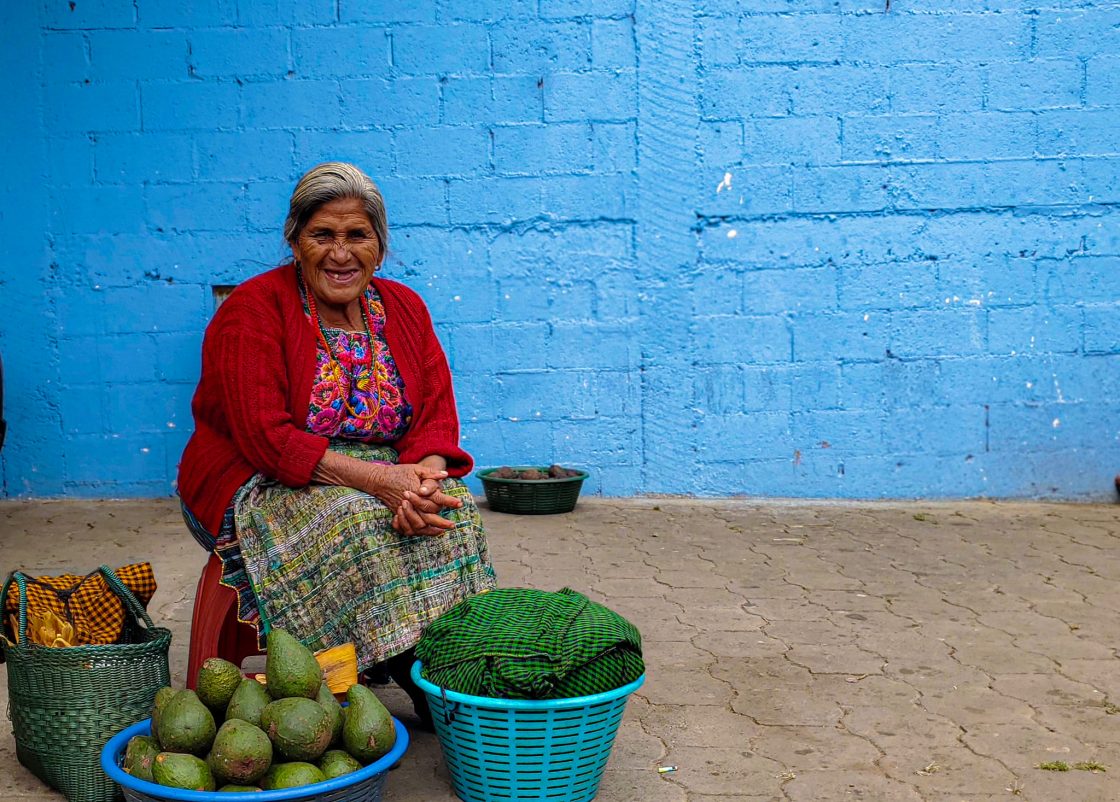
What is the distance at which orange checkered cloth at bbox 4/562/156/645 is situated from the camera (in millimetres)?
3191

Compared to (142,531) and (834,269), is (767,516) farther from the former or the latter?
(142,531)

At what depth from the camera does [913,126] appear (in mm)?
6973

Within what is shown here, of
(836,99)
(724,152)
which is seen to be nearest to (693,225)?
(724,152)

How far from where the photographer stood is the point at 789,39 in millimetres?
6977

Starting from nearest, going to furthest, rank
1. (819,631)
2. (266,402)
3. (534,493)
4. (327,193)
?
(266,402) < (327,193) < (819,631) < (534,493)

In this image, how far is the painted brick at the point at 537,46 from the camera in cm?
698

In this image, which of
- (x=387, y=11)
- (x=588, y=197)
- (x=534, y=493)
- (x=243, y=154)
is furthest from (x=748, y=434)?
(x=243, y=154)

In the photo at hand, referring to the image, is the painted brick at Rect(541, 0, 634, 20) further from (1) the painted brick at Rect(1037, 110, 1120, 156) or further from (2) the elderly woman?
(2) the elderly woman

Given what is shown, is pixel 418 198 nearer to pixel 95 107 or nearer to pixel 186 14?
pixel 186 14

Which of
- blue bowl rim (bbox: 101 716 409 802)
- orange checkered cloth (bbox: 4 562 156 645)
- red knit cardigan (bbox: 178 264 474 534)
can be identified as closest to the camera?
blue bowl rim (bbox: 101 716 409 802)

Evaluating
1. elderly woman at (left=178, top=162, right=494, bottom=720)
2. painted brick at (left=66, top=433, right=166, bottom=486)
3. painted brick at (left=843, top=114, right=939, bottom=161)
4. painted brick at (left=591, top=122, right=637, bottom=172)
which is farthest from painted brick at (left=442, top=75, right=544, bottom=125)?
elderly woman at (left=178, top=162, right=494, bottom=720)

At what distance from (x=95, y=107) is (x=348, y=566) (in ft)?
15.9

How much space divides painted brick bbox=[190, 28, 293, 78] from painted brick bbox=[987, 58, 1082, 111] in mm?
3740

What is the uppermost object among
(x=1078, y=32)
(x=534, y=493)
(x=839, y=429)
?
(x=1078, y=32)
